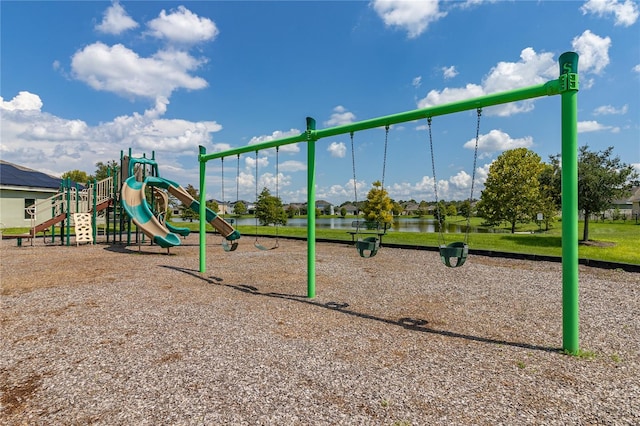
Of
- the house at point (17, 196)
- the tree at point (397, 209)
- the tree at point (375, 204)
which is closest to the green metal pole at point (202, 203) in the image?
the tree at point (397, 209)

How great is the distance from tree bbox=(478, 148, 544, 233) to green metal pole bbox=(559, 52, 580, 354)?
25.9m

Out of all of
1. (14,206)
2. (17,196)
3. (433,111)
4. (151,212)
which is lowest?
(151,212)

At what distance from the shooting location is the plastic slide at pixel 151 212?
478 inches

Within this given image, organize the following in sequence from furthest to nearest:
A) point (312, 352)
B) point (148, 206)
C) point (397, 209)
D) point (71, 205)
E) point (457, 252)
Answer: point (397, 209) < point (71, 205) < point (148, 206) < point (457, 252) < point (312, 352)

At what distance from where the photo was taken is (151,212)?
13258 mm

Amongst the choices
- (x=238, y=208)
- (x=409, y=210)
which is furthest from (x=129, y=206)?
(x=409, y=210)

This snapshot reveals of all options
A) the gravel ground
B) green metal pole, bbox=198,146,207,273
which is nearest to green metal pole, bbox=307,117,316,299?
the gravel ground

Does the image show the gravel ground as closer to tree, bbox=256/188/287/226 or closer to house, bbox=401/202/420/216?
house, bbox=401/202/420/216

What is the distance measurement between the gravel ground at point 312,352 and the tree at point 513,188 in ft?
69.1

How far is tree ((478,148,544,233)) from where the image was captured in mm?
26656

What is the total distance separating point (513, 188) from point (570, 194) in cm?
2654

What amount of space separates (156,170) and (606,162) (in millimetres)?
20601

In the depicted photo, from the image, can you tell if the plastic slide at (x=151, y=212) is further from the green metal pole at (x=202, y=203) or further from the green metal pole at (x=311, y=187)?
the green metal pole at (x=311, y=187)

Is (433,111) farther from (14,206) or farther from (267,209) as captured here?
(267,209)
